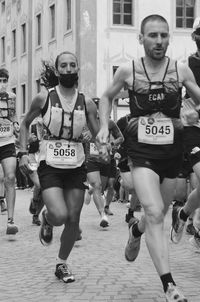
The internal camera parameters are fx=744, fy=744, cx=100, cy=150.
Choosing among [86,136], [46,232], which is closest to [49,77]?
[86,136]

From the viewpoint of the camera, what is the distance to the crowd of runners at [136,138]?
5.32 metres

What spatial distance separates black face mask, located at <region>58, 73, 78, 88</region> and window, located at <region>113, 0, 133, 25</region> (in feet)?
86.8

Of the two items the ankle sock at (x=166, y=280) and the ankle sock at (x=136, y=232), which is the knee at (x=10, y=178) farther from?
the ankle sock at (x=166, y=280)

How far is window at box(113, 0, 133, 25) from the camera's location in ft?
106

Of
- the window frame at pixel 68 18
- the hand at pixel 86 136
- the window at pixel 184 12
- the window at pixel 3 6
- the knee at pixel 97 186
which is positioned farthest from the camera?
the window at pixel 3 6

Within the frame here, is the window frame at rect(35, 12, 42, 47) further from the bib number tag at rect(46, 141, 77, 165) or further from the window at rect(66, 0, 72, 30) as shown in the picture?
the bib number tag at rect(46, 141, 77, 165)

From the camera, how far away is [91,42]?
3222cm

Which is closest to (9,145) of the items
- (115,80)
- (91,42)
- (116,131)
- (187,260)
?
(116,131)

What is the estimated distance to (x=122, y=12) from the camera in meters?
32.6

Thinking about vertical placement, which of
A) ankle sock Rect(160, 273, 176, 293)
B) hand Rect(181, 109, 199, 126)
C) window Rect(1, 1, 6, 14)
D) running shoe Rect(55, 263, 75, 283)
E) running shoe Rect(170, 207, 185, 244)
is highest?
window Rect(1, 1, 6, 14)

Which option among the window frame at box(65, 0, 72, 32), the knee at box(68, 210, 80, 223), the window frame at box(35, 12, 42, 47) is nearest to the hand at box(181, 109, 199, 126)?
the knee at box(68, 210, 80, 223)

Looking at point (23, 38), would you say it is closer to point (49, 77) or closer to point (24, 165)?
Result: point (49, 77)

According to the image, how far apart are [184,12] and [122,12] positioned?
274 centimetres

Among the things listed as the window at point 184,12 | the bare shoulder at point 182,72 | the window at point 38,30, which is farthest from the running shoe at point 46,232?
the window at point 38,30
